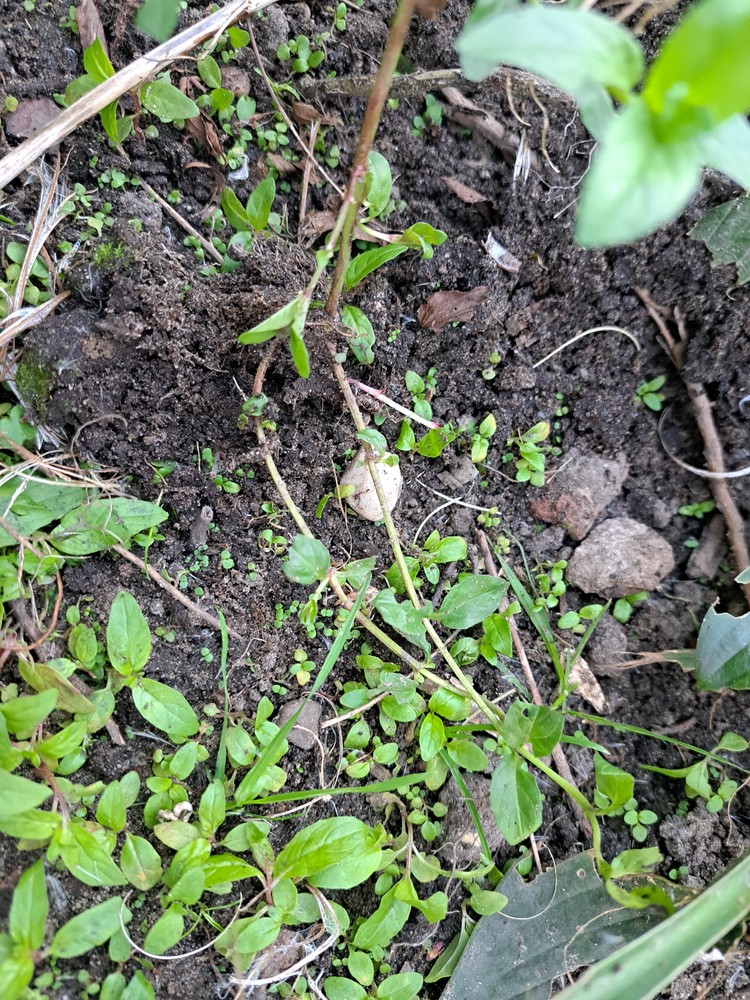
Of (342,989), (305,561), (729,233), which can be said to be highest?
(729,233)

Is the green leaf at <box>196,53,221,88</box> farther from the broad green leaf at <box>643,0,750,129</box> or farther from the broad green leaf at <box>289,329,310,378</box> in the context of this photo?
the broad green leaf at <box>643,0,750,129</box>

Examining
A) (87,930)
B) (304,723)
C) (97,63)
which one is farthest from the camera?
(304,723)

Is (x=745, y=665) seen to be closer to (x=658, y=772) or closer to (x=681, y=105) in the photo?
(x=658, y=772)

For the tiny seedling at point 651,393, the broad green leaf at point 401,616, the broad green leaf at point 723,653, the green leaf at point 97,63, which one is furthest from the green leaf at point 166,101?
the broad green leaf at point 723,653

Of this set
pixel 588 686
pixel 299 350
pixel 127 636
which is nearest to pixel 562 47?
pixel 299 350

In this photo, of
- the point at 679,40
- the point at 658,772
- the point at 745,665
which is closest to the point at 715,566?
the point at 745,665

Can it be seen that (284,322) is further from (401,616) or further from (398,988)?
(398,988)
